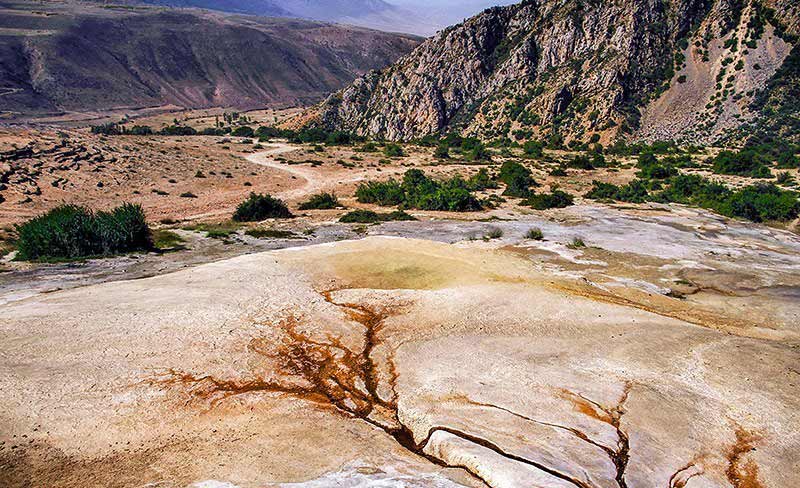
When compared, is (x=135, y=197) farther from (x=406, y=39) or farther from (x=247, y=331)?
(x=406, y=39)

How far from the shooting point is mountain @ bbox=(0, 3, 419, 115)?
327ft

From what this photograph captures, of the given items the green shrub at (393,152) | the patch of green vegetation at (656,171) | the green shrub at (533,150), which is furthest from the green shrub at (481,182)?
the green shrub at (533,150)

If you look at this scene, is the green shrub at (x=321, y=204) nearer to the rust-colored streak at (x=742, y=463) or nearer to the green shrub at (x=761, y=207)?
the green shrub at (x=761, y=207)

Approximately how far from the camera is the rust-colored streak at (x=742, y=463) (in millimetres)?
5859

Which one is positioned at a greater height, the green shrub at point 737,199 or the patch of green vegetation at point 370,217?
the green shrub at point 737,199

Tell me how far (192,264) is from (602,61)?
191 ft

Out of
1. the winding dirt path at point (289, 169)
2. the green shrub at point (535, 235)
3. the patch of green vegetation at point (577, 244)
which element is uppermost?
the patch of green vegetation at point (577, 244)

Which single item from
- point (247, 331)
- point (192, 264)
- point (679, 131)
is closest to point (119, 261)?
point (192, 264)

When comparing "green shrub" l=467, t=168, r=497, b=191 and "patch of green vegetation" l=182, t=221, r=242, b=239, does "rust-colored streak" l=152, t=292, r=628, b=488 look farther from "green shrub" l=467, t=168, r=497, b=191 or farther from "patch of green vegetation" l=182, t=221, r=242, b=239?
"green shrub" l=467, t=168, r=497, b=191

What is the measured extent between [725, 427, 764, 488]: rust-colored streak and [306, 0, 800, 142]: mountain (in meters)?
50.9

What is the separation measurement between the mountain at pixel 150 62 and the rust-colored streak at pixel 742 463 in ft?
347

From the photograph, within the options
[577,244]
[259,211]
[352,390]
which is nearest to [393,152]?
[259,211]

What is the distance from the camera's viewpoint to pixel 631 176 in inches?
1535

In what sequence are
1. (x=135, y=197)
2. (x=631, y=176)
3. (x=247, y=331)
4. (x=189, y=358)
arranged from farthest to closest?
(x=631, y=176) → (x=135, y=197) → (x=247, y=331) → (x=189, y=358)
